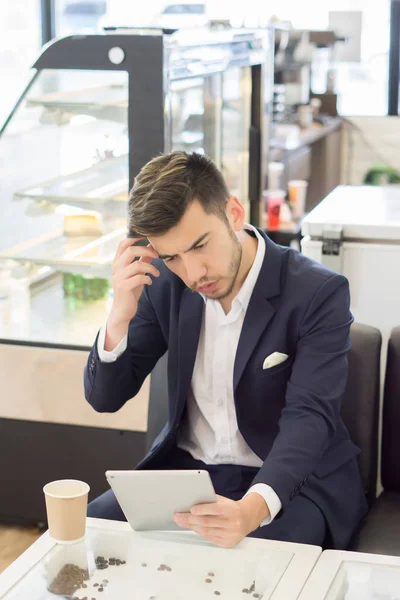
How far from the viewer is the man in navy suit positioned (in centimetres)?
155

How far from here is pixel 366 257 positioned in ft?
7.15

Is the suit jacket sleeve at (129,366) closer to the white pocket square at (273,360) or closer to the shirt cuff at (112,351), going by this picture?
the shirt cuff at (112,351)

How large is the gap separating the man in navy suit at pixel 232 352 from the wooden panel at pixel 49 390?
68 centimetres

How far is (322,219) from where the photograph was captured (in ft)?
7.25

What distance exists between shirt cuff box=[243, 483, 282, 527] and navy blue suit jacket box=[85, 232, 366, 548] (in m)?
0.04

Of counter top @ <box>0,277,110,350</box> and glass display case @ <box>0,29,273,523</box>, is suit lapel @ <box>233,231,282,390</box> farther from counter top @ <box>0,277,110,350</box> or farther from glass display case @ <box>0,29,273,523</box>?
counter top @ <box>0,277,110,350</box>

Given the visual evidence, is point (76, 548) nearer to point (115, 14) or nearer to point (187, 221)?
point (187, 221)

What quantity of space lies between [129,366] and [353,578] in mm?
710

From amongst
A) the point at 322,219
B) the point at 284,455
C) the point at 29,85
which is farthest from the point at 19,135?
the point at 284,455

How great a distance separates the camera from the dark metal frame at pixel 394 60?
6246 mm

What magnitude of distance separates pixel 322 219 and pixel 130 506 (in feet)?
3.55

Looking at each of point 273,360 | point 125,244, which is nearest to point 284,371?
point 273,360

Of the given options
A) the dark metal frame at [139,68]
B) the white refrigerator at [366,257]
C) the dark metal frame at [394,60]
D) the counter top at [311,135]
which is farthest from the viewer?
the dark metal frame at [394,60]

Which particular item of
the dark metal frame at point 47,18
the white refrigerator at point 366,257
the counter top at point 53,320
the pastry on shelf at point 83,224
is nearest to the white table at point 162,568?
the white refrigerator at point 366,257
